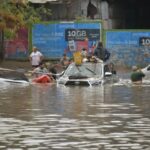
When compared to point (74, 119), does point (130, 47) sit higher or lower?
higher

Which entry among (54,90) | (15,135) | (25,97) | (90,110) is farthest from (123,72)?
(15,135)

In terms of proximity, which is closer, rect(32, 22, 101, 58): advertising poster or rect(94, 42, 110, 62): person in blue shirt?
rect(94, 42, 110, 62): person in blue shirt

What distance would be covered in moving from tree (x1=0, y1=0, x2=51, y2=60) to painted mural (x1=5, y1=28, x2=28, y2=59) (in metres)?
0.58

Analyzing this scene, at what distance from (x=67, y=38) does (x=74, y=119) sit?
88.5 ft

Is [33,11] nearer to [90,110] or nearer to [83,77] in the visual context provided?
[83,77]

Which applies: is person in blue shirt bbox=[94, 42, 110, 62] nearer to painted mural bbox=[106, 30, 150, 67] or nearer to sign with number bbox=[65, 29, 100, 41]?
painted mural bbox=[106, 30, 150, 67]

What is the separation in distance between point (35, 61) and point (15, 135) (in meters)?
25.8

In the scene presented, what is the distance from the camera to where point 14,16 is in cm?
3978

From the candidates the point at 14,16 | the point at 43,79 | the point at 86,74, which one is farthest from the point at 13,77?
the point at 14,16

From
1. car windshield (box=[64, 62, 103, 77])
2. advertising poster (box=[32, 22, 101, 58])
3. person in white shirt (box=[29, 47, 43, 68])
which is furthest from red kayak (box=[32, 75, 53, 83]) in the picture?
advertising poster (box=[32, 22, 101, 58])

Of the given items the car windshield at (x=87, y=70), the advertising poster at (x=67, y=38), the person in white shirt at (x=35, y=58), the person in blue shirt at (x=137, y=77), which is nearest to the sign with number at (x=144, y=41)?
the advertising poster at (x=67, y=38)

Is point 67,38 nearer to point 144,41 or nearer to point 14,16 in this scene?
point 144,41

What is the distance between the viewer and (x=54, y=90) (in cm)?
2734

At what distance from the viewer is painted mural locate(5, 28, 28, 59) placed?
44156mm
